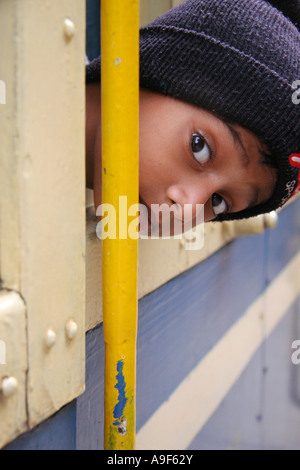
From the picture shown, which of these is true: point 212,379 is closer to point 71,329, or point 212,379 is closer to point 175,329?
point 175,329

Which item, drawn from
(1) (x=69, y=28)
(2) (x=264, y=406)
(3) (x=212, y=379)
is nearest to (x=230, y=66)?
(1) (x=69, y=28)

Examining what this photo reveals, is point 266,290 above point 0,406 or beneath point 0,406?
beneath

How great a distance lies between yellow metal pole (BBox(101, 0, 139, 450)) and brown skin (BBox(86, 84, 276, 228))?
18 cm

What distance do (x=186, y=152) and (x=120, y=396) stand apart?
1.29 ft

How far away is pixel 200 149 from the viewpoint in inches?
31.1

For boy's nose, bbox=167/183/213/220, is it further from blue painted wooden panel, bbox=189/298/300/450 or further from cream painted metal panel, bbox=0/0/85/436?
blue painted wooden panel, bbox=189/298/300/450

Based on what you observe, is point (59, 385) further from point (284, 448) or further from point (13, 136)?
point (284, 448)

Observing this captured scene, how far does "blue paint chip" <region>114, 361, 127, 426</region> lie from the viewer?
2.04ft

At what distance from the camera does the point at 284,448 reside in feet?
8.81

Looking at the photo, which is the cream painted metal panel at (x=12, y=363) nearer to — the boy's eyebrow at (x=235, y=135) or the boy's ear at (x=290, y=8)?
the boy's eyebrow at (x=235, y=135)

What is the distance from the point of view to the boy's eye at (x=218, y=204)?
925mm

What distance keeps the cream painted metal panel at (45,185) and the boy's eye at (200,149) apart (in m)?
0.26

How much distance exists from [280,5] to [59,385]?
0.84 metres

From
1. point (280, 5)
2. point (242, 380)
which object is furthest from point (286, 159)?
point (242, 380)
